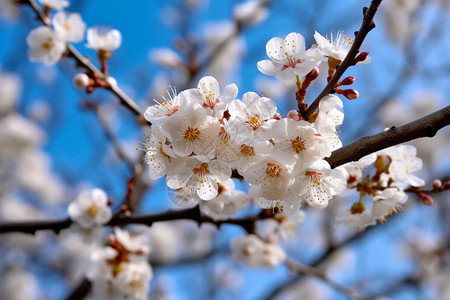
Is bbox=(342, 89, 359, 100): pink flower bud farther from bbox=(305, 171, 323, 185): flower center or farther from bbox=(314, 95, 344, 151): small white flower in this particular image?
bbox=(305, 171, 323, 185): flower center

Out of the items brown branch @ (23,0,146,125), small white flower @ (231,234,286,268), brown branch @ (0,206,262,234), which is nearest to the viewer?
brown branch @ (0,206,262,234)

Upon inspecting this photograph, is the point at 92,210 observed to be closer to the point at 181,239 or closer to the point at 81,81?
the point at 81,81

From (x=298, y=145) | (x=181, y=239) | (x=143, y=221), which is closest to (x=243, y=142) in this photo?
(x=298, y=145)

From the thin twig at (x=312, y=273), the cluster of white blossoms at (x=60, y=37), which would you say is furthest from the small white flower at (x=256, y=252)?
the cluster of white blossoms at (x=60, y=37)

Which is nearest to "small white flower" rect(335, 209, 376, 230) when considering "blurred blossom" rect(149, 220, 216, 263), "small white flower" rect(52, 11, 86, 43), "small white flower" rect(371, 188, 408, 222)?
"small white flower" rect(371, 188, 408, 222)

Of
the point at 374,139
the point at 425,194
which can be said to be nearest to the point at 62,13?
the point at 374,139

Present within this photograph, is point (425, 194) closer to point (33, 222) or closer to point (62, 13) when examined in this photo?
point (33, 222)

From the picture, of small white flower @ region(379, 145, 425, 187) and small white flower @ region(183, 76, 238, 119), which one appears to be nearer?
small white flower @ region(183, 76, 238, 119)

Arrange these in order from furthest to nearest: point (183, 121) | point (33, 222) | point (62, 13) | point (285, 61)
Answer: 1. point (62, 13)
2. point (33, 222)
3. point (285, 61)
4. point (183, 121)
